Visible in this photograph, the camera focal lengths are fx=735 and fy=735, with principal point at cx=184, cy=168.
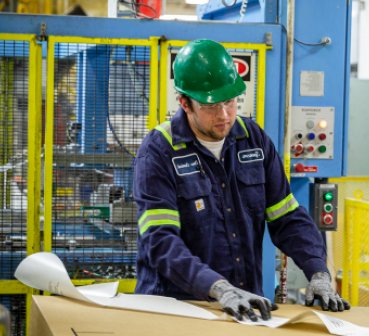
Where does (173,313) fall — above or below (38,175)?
below

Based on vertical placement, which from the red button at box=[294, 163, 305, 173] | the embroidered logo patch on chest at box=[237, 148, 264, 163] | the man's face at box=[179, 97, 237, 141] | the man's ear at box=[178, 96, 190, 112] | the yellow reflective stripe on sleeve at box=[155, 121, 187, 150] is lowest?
the red button at box=[294, 163, 305, 173]

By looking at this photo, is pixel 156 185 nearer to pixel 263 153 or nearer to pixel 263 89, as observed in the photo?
pixel 263 153

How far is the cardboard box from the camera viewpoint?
222 cm

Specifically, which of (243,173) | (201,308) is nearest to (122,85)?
(243,173)

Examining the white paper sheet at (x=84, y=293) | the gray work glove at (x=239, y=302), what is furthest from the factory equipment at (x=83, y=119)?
the gray work glove at (x=239, y=302)

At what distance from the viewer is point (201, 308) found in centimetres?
253

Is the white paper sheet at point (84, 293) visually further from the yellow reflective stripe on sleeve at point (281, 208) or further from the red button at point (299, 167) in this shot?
the red button at point (299, 167)

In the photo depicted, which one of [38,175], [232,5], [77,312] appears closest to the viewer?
[77,312]

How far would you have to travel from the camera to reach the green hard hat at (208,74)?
2781 mm

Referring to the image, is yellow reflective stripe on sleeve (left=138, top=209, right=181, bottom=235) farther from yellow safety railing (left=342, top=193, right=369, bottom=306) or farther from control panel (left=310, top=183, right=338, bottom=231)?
yellow safety railing (left=342, top=193, right=369, bottom=306)

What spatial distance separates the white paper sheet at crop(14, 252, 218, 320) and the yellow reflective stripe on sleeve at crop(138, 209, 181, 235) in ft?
0.87

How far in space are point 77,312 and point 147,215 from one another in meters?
0.47

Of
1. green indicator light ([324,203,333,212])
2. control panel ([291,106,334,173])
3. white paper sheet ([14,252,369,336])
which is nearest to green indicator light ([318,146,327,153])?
control panel ([291,106,334,173])

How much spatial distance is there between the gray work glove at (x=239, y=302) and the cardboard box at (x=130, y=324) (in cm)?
5
